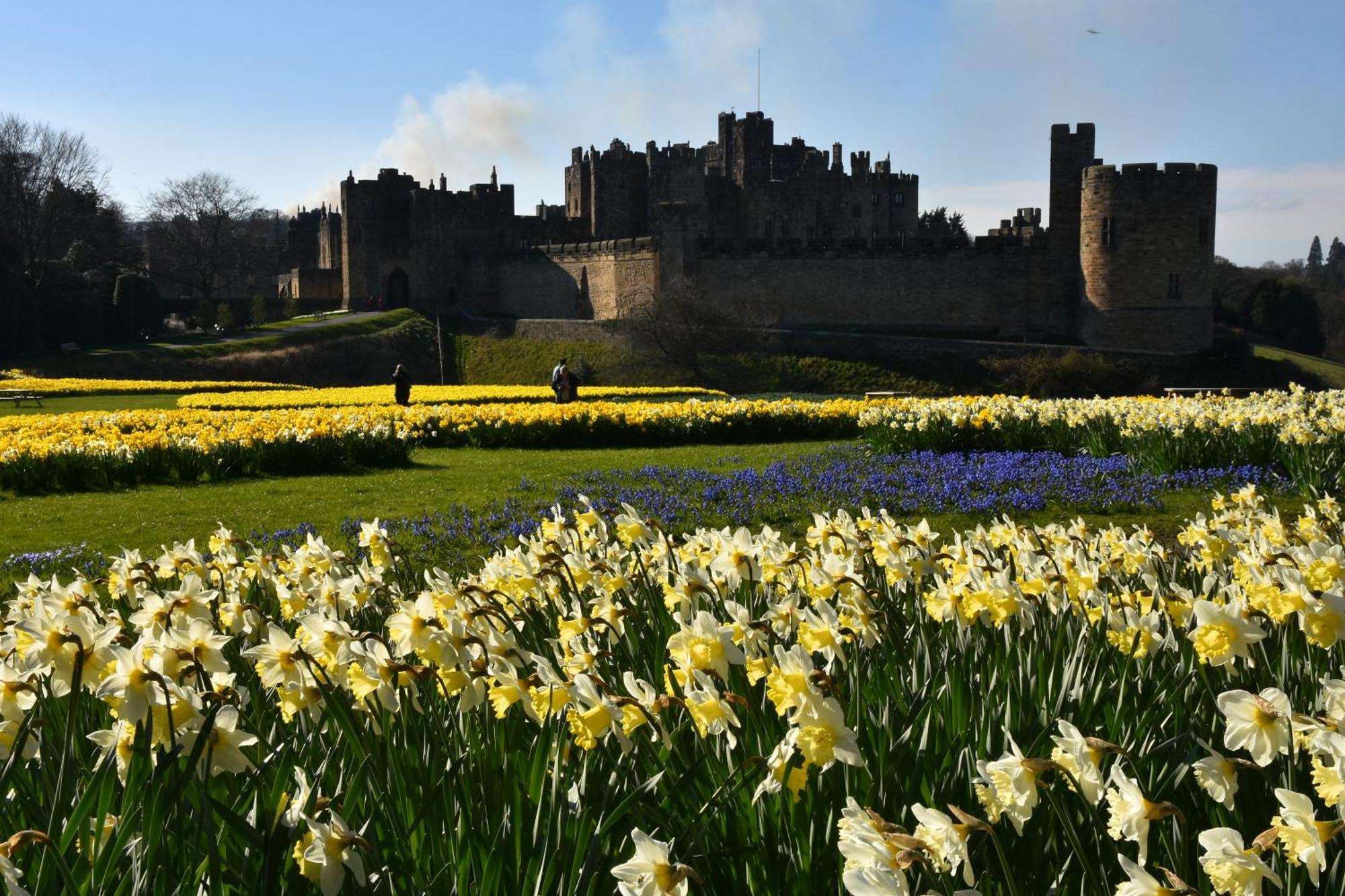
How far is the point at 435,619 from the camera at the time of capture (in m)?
3.62

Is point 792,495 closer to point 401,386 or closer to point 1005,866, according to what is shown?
point 1005,866

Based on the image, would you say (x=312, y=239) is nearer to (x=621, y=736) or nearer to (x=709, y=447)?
(x=709, y=447)

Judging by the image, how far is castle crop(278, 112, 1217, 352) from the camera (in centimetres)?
4562

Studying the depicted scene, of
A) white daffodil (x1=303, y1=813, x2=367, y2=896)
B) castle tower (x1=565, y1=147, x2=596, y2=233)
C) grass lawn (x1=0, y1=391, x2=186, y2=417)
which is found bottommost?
grass lawn (x1=0, y1=391, x2=186, y2=417)

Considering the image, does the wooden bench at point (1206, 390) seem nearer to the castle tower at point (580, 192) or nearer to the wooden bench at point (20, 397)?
the wooden bench at point (20, 397)

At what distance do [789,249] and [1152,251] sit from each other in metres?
14.9

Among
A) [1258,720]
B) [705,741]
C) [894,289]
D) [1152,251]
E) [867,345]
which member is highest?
[1152,251]

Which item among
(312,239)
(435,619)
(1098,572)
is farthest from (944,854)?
(312,239)

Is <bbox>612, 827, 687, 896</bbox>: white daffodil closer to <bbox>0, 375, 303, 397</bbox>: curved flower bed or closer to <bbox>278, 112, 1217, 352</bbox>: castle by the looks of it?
<bbox>0, 375, 303, 397</bbox>: curved flower bed

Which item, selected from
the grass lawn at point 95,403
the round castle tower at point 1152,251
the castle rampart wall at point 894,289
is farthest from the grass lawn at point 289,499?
the castle rampart wall at point 894,289

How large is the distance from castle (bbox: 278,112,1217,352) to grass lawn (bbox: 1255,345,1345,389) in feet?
20.7

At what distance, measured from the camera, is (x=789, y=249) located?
54.4 meters

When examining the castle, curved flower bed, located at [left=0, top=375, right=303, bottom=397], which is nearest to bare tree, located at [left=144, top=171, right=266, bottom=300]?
the castle

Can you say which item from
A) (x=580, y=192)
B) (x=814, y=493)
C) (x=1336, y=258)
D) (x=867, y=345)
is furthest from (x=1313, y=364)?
(x=1336, y=258)
